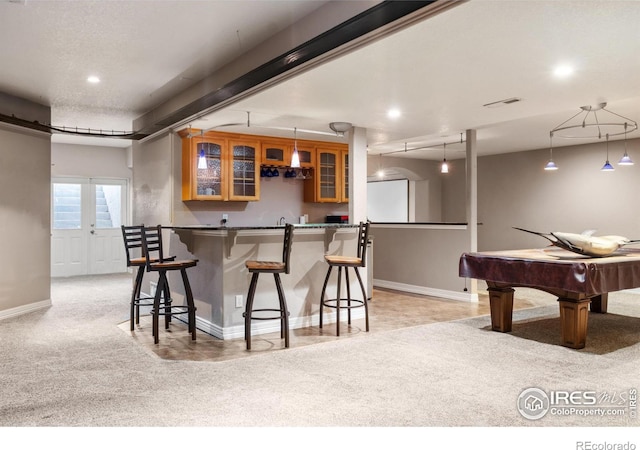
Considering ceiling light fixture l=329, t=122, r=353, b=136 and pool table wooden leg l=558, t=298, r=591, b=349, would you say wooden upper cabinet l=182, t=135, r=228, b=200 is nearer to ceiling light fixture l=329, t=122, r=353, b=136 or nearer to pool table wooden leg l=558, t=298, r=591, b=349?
ceiling light fixture l=329, t=122, r=353, b=136

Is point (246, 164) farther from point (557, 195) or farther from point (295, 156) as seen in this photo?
point (557, 195)

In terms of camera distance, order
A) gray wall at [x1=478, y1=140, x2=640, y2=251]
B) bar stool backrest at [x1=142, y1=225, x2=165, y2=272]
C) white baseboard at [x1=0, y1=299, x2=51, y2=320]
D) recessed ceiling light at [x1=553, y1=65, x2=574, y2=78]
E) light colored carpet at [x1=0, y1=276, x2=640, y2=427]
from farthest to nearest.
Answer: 1. gray wall at [x1=478, y1=140, x2=640, y2=251]
2. white baseboard at [x1=0, y1=299, x2=51, y2=320]
3. bar stool backrest at [x1=142, y1=225, x2=165, y2=272]
4. recessed ceiling light at [x1=553, y1=65, x2=574, y2=78]
5. light colored carpet at [x1=0, y1=276, x2=640, y2=427]

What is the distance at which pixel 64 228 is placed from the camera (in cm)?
934

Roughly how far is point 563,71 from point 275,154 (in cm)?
426

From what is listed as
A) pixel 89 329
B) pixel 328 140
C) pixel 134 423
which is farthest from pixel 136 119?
pixel 134 423

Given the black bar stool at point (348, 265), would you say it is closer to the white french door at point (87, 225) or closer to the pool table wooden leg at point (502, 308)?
the pool table wooden leg at point (502, 308)

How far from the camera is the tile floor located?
407 centimetres

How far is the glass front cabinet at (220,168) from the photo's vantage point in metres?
6.39

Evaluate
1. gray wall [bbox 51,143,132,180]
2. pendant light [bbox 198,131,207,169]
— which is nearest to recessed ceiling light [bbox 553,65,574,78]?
pendant light [bbox 198,131,207,169]

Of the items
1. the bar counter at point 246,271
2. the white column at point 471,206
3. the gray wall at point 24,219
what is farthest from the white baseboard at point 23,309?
the white column at point 471,206

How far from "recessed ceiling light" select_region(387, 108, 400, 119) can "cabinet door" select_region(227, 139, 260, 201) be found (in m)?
2.22

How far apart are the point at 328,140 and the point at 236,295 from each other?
12.0 ft

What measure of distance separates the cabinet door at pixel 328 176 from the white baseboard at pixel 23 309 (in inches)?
158

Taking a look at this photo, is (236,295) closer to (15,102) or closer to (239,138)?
(239,138)
